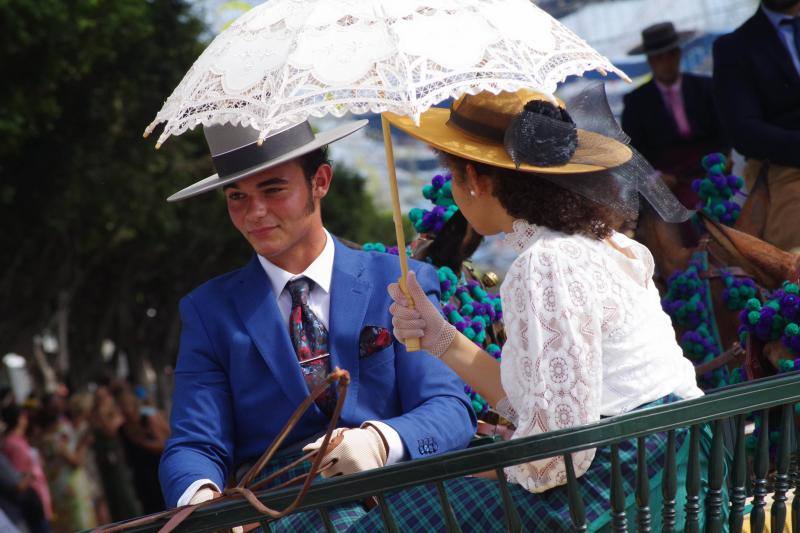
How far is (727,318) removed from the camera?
17.5 ft

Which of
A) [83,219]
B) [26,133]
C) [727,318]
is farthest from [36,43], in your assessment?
[727,318]

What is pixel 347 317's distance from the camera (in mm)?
3828

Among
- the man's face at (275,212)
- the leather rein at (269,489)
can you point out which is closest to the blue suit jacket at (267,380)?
the man's face at (275,212)

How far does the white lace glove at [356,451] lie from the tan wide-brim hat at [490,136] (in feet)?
2.70

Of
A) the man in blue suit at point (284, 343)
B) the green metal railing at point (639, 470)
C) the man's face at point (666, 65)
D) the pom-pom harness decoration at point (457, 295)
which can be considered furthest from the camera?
the man's face at point (666, 65)

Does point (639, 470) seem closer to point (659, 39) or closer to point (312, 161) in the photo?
point (312, 161)

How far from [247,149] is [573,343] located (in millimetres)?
1414

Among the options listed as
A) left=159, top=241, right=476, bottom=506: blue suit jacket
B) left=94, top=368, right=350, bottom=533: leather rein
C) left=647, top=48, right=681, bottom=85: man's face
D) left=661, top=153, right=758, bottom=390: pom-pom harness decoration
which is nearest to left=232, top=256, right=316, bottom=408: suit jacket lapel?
left=159, top=241, right=476, bottom=506: blue suit jacket

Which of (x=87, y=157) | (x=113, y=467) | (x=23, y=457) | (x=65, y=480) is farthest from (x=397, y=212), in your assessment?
(x=87, y=157)

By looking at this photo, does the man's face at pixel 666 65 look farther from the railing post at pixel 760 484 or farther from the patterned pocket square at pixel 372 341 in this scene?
the railing post at pixel 760 484

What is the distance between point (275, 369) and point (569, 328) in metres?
1.11

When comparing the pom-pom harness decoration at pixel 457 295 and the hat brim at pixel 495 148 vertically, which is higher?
the hat brim at pixel 495 148

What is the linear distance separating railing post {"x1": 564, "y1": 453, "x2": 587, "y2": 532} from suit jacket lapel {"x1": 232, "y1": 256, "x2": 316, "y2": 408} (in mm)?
1073

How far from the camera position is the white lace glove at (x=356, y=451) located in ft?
10.8
